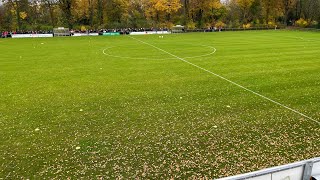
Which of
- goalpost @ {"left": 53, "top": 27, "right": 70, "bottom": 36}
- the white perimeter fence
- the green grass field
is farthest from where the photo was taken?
goalpost @ {"left": 53, "top": 27, "right": 70, "bottom": 36}

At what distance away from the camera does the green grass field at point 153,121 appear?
7398 millimetres

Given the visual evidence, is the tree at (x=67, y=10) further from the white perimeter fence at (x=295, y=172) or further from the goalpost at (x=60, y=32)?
the white perimeter fence at (x=295, y=172)

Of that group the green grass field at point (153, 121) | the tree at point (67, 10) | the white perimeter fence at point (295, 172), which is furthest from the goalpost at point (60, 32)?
the white perimeter fence at point (295, 172)

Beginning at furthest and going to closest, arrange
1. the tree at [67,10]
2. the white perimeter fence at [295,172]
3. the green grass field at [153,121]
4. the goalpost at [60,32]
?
the tree at [67,10] → the goalpost at [60,32] → the green grass field at [153,121] → the white perimeter fence at [295,172]

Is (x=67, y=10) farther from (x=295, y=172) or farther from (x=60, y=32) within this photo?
(x=295, y=172)

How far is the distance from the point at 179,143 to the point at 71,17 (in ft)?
195

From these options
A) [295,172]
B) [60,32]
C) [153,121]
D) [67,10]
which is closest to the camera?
[295,172]

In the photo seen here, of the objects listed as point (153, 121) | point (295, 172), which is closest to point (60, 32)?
point (153, 121)

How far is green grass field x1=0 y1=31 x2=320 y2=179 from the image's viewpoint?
7398 mm

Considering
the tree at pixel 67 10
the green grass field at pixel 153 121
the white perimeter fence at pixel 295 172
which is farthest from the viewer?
the tree at pixel 67 10

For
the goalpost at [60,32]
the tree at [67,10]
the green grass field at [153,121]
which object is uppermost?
the tree at [67,10]

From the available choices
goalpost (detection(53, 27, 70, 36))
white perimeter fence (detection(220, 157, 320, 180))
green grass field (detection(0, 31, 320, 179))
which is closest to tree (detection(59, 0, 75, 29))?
goalpost (detection(53, 27, 70, 36))

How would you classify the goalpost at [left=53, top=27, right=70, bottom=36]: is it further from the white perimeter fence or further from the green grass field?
the white perimeter fence

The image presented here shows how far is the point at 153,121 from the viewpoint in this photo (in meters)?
10.2
